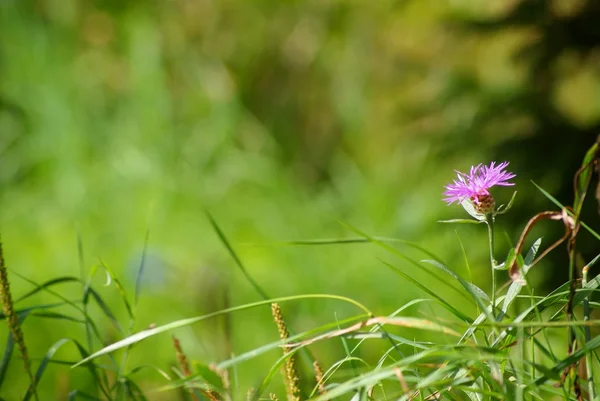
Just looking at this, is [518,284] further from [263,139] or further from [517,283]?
[263,139]

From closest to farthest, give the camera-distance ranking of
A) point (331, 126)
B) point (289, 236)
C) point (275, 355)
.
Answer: point (275, 355) < point (289, 236) < point (331, 126)

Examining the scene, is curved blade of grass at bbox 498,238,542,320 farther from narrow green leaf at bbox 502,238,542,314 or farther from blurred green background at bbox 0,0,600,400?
blurred green background at bbox 0,0,600,400

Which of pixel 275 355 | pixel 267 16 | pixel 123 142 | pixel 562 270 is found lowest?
pixel 275 355

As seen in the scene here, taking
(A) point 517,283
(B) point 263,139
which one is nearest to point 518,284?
(A) point 517,283

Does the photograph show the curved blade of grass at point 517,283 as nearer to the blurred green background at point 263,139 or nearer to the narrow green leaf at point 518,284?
the narrow green leaf at point 518,284

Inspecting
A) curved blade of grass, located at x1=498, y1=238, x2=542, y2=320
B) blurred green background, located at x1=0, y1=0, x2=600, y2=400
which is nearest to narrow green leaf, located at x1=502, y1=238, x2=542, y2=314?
curved blade of grass, located at x1=498, y1=238, x2=542, y2=320

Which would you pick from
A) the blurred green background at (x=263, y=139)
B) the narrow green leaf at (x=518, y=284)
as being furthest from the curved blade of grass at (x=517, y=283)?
the blurred green background at (x=263, y=139)

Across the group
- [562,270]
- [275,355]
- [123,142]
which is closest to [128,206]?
[123,142]

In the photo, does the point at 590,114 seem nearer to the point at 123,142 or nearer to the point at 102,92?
the point at 123,142

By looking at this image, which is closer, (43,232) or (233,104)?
(43,232)
